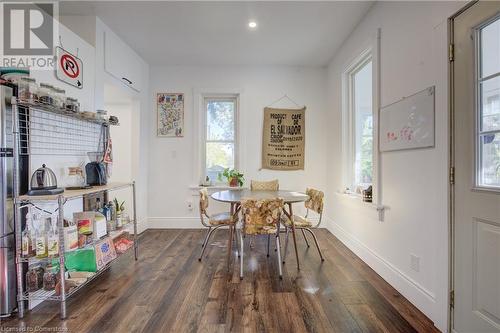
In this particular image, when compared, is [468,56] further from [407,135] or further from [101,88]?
[101,88]

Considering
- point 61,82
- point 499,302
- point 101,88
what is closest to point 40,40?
point 61,82

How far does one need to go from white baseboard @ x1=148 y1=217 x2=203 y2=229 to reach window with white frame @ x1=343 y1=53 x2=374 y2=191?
2.49 metres

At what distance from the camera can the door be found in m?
1.38

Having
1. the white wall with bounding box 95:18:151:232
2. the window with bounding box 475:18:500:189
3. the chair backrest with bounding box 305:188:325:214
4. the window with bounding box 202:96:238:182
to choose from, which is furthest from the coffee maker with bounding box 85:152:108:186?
the window with bounding box 475:18:500:189

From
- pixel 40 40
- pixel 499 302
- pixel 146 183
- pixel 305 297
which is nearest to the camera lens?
pixel 499 302

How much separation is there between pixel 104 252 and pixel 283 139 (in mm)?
2992

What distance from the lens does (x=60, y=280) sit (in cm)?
186

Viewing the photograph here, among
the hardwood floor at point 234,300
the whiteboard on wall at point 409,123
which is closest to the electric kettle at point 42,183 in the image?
the hardwood floor at point 234,300

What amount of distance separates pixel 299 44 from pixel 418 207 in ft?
8.49

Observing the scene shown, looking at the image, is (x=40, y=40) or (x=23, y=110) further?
(x=40, y=40)

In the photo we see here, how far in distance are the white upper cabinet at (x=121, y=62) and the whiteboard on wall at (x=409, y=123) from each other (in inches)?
124

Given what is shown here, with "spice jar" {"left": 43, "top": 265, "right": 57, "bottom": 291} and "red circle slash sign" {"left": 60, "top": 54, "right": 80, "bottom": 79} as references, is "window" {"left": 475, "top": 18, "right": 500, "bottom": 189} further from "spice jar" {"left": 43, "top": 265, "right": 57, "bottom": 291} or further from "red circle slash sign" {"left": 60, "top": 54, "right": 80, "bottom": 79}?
"red circle slash sign" {"left": 60, "top": 54, "right": 80, "bottom": 79}

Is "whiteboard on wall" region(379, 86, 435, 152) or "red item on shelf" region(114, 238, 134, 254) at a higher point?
"whiteboard on wall" region(379, 86, 435, 152)

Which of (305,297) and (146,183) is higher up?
(146,183)
